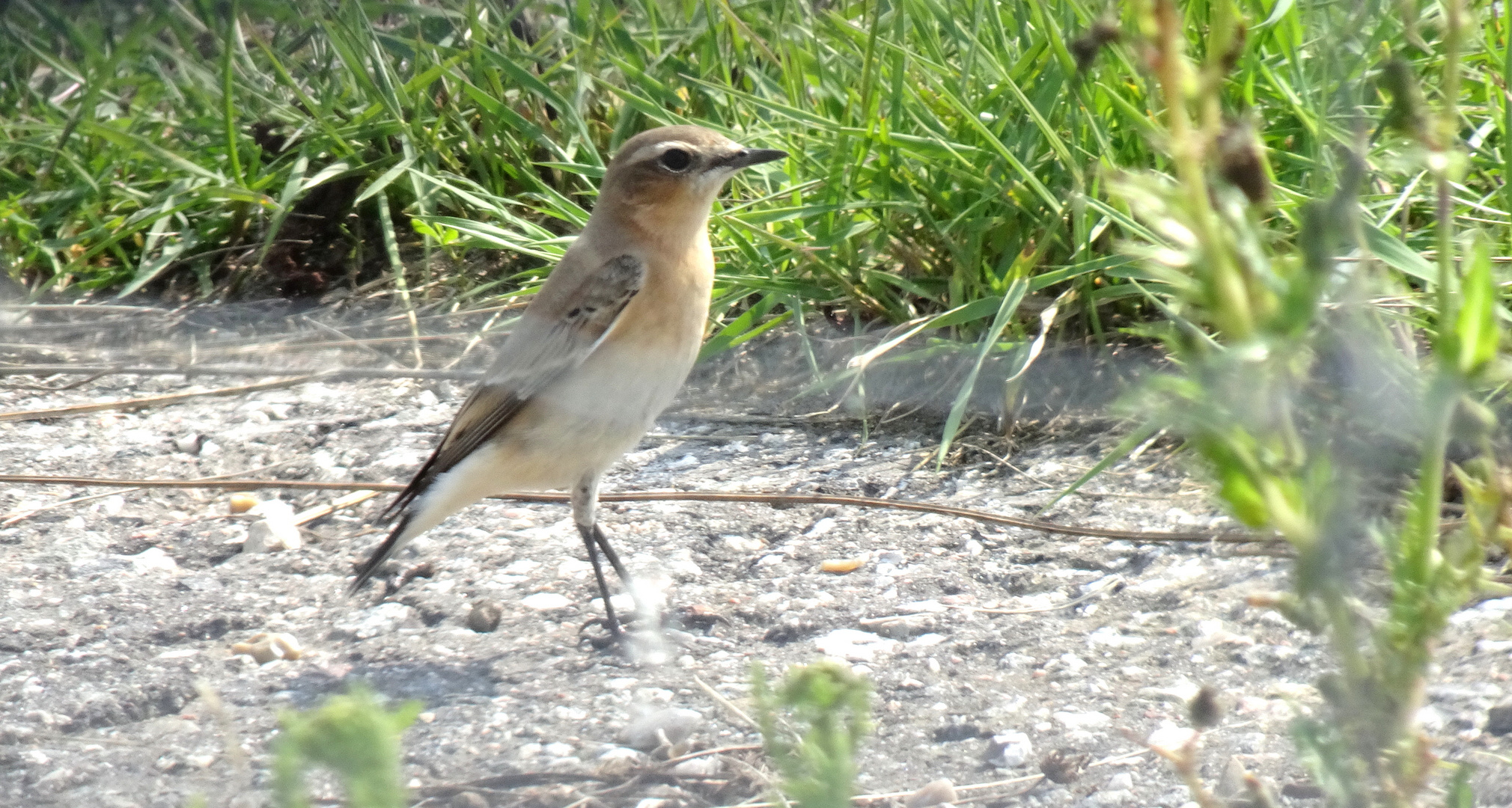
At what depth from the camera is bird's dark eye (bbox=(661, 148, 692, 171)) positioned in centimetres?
393

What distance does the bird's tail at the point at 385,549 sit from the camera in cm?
351

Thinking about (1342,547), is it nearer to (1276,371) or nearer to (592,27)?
(1276,371)

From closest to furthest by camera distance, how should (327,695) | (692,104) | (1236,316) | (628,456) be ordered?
(1236,316), (327,695), (628,456), (692,104)

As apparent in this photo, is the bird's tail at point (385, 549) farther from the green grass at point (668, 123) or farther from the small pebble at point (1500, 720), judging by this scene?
the small pebble at point (1500, 720)

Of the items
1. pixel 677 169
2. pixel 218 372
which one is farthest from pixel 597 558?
pixel 218 372

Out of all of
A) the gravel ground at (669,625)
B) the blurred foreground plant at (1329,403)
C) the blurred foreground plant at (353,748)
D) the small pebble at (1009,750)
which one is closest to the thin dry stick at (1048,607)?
the gravel ground at (669,625)

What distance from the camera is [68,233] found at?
576 cm

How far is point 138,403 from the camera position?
193 inches

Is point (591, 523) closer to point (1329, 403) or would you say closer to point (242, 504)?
point (242, 504)

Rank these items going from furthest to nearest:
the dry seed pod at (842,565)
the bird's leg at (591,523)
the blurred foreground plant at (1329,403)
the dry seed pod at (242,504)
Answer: the dry seed pod at (242,504), the bird's leg at (591,523), the dry seed pod at (842,565), the blurred foreground plant at (1329,403)

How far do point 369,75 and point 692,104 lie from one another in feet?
4.29

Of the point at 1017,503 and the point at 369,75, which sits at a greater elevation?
the point at 369,75

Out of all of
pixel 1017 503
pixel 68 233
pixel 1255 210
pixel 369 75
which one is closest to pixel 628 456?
pixel 1017 503

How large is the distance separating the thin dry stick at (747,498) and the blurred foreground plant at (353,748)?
2583 mm
